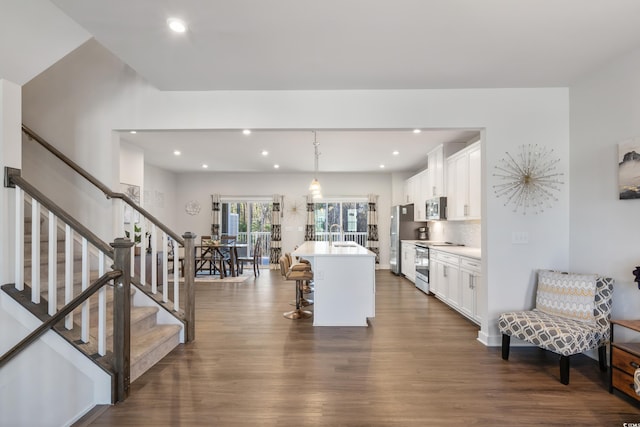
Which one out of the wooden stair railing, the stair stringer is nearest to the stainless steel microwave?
the wooden stair railing

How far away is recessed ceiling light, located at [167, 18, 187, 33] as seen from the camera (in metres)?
2.19

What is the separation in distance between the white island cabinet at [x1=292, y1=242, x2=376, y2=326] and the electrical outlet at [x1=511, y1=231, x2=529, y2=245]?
5.13 ft

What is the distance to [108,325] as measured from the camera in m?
2.83

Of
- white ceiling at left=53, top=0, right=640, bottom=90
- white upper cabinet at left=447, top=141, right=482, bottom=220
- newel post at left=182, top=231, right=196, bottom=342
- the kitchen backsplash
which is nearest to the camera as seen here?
white ceiling at left=53, top=0, right=640, bottom=90

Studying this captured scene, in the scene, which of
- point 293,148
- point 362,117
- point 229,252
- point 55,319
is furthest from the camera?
point 229,252

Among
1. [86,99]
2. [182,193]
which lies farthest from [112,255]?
[182,193]

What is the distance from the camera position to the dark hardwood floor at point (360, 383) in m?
2.16

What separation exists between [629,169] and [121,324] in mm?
4245

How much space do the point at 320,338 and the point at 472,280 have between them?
2.13m

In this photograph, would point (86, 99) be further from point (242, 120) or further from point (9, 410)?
point (9, 410)

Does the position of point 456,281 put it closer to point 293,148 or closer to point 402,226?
point 402,226

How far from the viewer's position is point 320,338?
359 cm

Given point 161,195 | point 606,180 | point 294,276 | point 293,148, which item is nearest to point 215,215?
point 161,195

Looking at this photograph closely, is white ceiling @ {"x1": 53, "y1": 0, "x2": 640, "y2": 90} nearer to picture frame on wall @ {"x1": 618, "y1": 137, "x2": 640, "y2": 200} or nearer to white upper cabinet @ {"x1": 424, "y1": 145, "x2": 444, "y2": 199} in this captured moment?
picture frame on wall @ {"x1": 618, "y1": 137, "x2": 640, "y2": 200}
